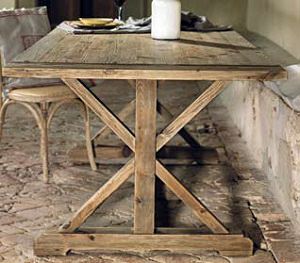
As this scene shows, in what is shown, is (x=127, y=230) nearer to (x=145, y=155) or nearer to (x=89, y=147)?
(x=145, y=155)

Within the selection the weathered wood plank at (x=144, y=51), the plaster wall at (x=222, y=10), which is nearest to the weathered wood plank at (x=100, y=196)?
the weathered wood plank at (x=144, y=51)

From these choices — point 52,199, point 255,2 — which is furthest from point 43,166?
point 255,2

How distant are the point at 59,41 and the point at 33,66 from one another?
0.66 meters

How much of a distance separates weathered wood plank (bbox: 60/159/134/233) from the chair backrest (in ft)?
3.70

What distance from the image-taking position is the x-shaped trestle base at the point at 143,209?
8.05ft

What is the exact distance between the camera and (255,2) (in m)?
6.27

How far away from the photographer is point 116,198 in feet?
10.5

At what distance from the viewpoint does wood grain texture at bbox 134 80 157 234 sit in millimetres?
2426

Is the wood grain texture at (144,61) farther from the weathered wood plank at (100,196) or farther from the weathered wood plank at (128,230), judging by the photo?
the weathered wood plank at (128,230)

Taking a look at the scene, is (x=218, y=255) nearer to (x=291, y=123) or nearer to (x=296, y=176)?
(x=296, y=176)

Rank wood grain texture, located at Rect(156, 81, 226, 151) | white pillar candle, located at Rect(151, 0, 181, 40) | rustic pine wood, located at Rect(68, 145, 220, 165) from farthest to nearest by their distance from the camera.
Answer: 1. rustic pine wood, located at Rect(68, 145, 220, 165)
2. white pillar candle, located at Rect(151, 0, 181, 40)
3. wood grain texture, located at Rect(156, 81, 226, 151)

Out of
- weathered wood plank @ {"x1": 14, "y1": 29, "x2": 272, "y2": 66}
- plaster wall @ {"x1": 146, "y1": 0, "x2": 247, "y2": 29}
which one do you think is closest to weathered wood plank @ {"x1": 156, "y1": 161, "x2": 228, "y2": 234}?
weathered wood plank @ {"x1": 14, "y1": 29, "x2": 272, "y2": 66}

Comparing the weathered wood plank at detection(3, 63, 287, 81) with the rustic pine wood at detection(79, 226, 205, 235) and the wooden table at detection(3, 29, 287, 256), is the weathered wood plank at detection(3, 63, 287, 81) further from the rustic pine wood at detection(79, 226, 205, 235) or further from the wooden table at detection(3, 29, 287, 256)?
the rustic pine wood at detection(79, 226, 205, 235)

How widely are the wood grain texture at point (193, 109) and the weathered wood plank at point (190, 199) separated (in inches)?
4.3
